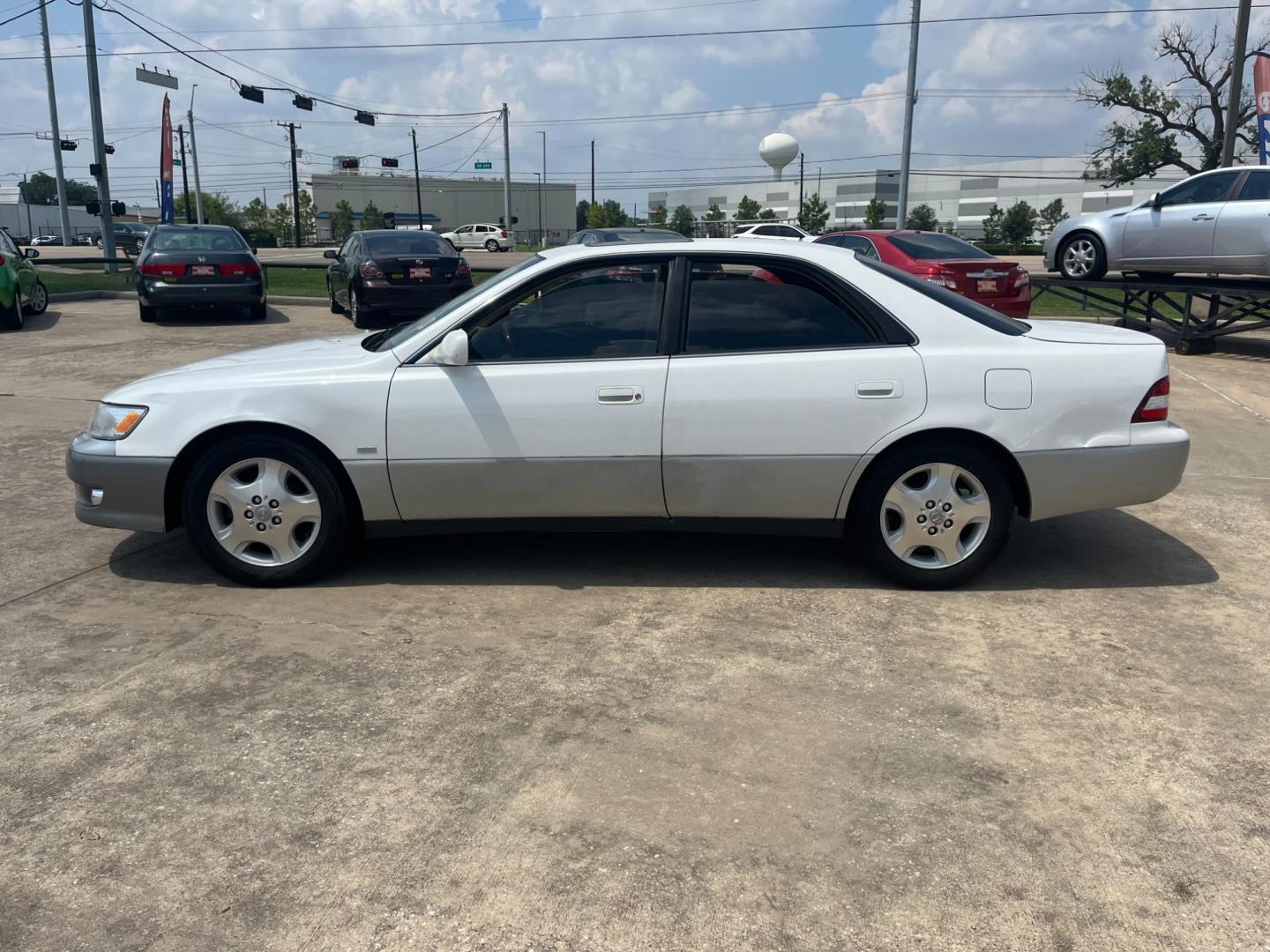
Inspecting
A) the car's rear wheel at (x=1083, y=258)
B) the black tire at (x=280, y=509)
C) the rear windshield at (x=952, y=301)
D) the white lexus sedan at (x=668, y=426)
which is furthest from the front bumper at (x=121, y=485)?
the car's rear wheel at (x=1083, y=258)

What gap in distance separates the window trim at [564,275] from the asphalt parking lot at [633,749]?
1.03 meters

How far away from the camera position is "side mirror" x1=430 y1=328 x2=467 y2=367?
4.33m

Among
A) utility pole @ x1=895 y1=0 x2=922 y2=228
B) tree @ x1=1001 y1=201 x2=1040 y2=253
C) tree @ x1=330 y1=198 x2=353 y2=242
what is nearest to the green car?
utility pole @ x1=895 y1=0 x2=922 y2=228

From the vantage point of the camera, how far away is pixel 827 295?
4531mm

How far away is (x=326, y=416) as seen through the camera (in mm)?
4430

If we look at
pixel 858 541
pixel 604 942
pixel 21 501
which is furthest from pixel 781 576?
pixel 21 501

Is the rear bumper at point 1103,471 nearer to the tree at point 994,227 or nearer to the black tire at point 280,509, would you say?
the black tire at point 280,509

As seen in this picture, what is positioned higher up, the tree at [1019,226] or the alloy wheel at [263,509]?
the tree at [1019,226]

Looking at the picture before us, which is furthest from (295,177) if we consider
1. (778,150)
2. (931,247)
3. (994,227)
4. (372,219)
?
(931,247)

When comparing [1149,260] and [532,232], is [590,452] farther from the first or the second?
[532,232]

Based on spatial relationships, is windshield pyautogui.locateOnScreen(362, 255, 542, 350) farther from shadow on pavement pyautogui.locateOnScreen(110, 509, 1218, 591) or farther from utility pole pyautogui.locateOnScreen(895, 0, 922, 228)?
utility pole pyautogui.locateOnScreen(895, 0, 922, 228)

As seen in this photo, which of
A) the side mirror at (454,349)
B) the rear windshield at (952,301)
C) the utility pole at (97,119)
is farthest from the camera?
the utility pole at (97,119)

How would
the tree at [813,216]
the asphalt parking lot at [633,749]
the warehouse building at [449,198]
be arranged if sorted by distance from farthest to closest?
the warehouse building at [449,198] → the tree at [813,216] → the asphalt parking lot at [633,749]

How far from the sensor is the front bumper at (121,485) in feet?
14.8
